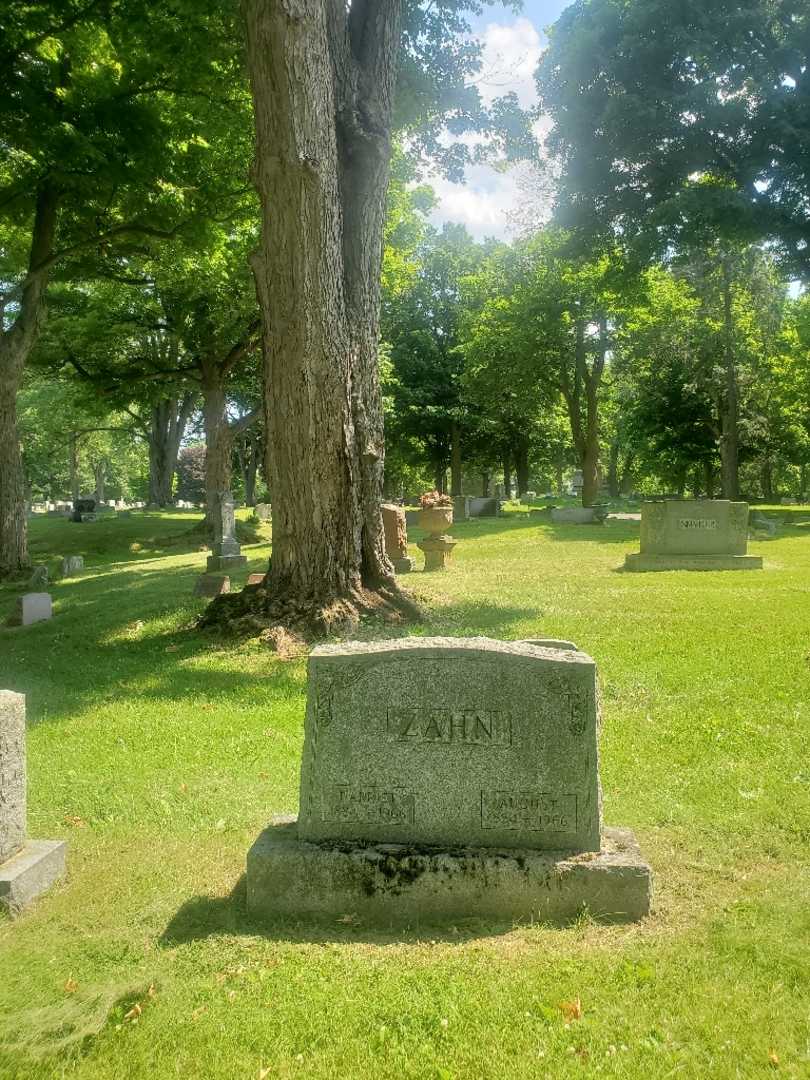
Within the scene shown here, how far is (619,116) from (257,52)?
12.4 m

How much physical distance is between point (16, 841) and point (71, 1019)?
1521mm

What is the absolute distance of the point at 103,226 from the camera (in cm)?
1833

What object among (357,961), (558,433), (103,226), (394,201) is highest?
(394,201)

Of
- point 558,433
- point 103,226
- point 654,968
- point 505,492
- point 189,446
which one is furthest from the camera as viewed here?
point 189,446

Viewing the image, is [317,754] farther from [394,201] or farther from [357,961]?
[394,201]

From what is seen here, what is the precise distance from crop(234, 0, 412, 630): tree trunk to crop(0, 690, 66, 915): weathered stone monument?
5.63 m

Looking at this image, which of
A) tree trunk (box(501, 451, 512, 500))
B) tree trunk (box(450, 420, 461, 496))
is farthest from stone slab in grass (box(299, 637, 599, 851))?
tree trunk (box(501, 451, 512, 500))

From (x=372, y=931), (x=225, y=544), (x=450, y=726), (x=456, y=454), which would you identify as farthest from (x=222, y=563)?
(x=456, y=454)

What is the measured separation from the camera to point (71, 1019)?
3020 millimetres

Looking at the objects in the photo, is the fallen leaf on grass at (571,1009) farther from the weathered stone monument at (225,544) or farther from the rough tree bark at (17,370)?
the rough tree bark at (17,370)

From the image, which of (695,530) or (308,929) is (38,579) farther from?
(308,929)

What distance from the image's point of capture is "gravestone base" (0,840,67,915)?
396 cm

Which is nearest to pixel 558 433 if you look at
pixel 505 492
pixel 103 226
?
pixel 505 492

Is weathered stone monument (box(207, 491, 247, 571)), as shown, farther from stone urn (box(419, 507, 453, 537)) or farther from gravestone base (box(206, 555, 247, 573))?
stone urn (box(419, 507, 453, 537))
